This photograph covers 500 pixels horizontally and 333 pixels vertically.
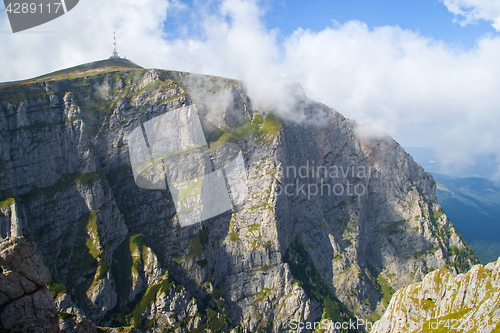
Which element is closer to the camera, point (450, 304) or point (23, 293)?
point (23, 293)

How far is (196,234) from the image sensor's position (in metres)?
193

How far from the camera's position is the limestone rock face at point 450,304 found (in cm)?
8462

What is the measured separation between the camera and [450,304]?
3841 inches

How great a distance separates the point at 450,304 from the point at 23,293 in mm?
111950

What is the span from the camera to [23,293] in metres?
36.4

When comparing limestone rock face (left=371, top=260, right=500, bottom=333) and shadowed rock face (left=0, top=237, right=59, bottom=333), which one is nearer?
shadowed rock face (left=0, top=237, right=59, bottom=333)

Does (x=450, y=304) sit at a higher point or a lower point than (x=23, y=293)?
lower

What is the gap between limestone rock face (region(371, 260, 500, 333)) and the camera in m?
84.6

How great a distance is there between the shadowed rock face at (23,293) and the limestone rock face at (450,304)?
98145 millimetres

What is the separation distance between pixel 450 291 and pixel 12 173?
7551 inches

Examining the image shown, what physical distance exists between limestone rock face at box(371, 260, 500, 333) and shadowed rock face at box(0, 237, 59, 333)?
9814cm

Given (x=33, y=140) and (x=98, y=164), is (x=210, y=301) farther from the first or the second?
(x=33, y=140)

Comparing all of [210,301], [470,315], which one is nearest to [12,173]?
[210,301]

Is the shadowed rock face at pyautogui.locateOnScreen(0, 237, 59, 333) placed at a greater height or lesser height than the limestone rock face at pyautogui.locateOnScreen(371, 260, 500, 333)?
greater
